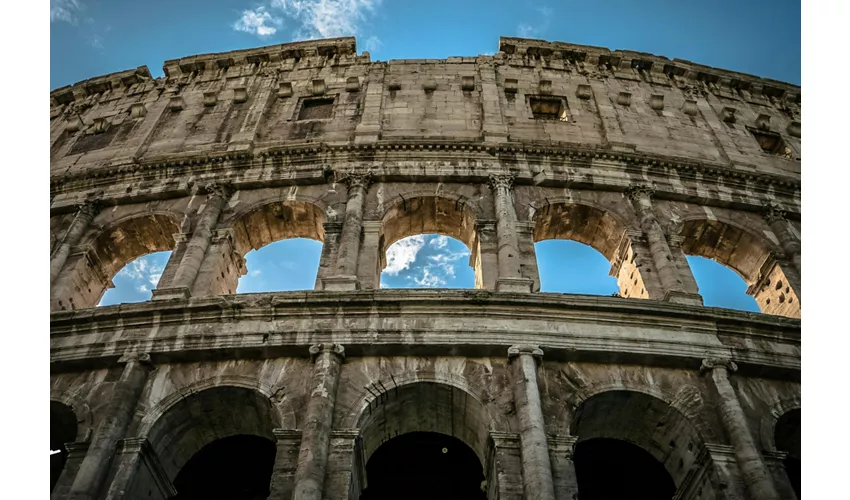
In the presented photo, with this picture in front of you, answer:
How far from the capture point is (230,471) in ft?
37.6

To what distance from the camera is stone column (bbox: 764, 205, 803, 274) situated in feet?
43.4

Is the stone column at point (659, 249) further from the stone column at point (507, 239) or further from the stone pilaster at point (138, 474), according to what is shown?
the stone pilaster at point (138, 474)

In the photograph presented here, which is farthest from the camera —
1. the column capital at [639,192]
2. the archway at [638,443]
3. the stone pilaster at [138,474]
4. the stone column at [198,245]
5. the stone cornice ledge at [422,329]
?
the column capital at [639,192]

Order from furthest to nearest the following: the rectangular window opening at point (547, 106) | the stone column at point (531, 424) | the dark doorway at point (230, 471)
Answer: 1. the rectangular window opening at point (547, 106)
2. the dark doorway at point (230, 471)
3. the stone column at point (531, 424)

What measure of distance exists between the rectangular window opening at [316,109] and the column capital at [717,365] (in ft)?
36.2

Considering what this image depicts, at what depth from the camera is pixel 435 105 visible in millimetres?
17172

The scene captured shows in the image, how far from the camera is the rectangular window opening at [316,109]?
17.3 meters

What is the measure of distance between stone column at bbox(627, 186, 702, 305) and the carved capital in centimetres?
260

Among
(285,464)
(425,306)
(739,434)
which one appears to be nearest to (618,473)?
(739,434)

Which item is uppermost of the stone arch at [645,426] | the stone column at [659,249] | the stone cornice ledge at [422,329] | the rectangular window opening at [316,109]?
the rectangular window opening at [316,109]

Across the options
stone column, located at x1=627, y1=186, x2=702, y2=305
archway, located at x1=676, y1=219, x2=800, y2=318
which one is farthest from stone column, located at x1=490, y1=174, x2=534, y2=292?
archway, located at x1=676, y1=219, x2=800, y2=318

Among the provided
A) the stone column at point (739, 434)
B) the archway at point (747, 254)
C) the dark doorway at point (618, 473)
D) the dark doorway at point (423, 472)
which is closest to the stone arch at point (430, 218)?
the dark doorway at point (423, 472)

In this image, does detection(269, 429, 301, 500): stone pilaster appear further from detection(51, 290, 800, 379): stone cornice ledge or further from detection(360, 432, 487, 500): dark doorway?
detection(360, 432, 487, 500): dark doorway

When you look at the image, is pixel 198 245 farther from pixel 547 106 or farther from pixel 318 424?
pixel 547 106
